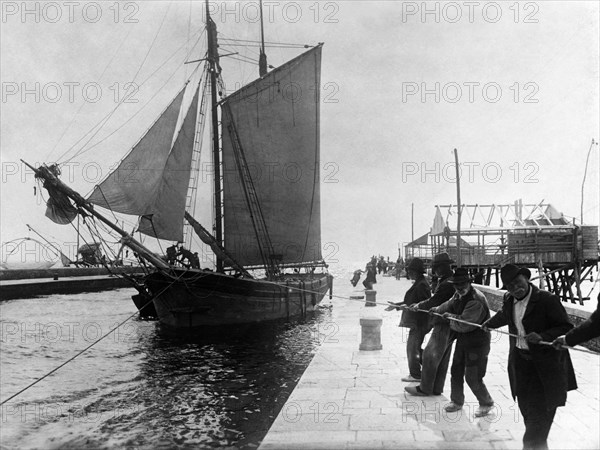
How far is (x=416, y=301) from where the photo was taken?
6.95 meters

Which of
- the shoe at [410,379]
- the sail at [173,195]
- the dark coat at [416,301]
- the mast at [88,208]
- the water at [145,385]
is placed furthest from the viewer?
the sail at [173,195]

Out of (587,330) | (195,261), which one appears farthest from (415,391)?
(195,261)

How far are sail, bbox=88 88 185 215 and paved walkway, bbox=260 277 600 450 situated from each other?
46.0 feet

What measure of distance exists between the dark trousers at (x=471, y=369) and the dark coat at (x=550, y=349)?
3.66 ft

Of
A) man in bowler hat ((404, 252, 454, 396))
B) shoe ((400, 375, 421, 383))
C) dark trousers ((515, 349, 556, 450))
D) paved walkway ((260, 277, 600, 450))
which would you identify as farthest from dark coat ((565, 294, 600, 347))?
shoe ((400, 375, 421, 383))

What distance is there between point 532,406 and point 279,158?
77.7ft

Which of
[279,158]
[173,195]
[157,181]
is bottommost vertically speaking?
[173,195]

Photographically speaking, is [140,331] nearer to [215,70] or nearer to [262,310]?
[262,310]

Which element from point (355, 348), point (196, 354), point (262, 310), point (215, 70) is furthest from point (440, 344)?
point (215, 70)

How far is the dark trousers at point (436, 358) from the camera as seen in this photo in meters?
6.05

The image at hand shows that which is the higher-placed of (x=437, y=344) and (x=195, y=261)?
(x=195, y=261)

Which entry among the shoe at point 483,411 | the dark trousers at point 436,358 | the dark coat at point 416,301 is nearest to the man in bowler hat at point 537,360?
the shoe at point 483,411

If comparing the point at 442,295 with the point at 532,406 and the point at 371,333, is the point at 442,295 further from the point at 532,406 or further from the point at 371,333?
the point at 371,333

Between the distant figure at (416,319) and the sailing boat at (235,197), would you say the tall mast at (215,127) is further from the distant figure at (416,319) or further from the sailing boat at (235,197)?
the distant figure at (416,319)
